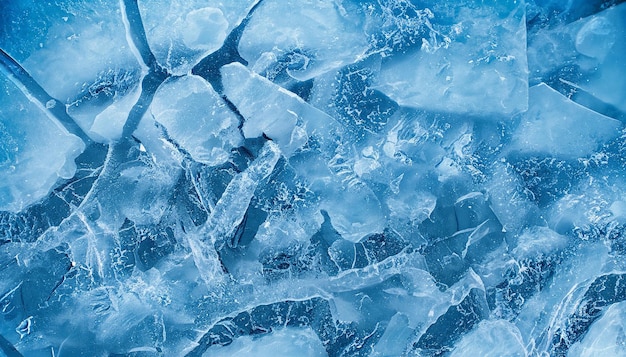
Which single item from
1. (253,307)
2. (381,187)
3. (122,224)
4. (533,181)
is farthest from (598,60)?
(122,224)

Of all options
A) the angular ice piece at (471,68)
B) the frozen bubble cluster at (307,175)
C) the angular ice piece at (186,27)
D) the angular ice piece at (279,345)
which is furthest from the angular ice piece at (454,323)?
the angular ice piece at (186,27)

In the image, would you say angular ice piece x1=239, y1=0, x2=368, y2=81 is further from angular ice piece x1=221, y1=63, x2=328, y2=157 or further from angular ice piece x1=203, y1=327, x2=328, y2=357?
angular ice piece x1=203, y1=327, x2=328, y2=357

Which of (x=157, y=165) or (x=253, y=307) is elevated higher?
(x=157, y=165)

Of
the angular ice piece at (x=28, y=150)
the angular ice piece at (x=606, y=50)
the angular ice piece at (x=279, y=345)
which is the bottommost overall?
the angular ice piece at (x=279, y=345)

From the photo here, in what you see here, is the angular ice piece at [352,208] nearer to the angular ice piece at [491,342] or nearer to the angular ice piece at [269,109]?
the angular ice piece at [269,109]

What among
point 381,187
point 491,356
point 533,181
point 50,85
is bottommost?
point 491,356

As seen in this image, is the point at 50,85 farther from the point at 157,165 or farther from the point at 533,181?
the point at 533,181
